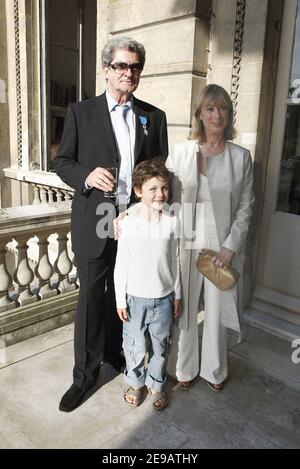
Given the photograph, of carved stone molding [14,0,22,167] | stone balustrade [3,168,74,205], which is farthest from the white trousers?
carved stone molding [14,0,22,167]

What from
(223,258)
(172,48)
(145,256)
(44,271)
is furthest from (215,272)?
(172,48)

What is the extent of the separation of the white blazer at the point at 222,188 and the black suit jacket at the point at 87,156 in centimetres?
25

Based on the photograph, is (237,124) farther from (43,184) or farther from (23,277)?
(43,184)

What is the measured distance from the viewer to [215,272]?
2387 millimetres

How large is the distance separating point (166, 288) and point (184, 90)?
6.59 feet

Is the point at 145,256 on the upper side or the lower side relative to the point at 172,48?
lower

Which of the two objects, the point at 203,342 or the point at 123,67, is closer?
the point at 123,67

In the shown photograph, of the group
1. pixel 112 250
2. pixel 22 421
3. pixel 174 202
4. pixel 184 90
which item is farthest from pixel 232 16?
pixel 22 421

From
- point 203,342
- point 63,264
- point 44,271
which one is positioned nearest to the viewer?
point 203,342

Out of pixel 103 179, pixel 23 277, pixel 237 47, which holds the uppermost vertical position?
pixel 237 47

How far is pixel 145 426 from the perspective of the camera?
2332mm

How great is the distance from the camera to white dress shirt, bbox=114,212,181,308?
7.38 ft

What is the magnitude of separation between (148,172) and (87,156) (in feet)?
1.26

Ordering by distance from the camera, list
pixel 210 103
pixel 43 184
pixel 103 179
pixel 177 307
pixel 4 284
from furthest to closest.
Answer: pixel 43 184
pixel 4 284
pixel 177 307
pixel 210 103
pixel 103 179
